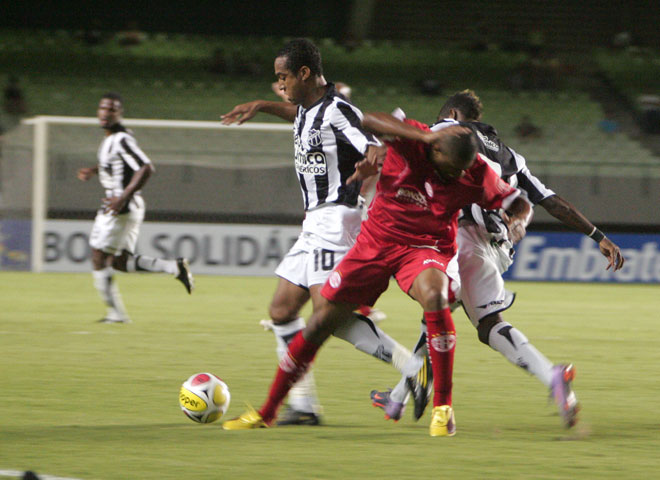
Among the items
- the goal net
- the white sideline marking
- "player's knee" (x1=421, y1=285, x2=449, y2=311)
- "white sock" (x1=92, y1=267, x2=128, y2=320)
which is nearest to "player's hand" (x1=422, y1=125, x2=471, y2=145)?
"player's knee" (x1=421, y1=285, x2=449, y2=311)

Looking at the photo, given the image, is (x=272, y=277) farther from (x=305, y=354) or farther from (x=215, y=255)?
(x=305, y=354)

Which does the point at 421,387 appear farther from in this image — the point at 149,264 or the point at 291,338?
the point at 149,264

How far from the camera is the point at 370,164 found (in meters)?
4.76

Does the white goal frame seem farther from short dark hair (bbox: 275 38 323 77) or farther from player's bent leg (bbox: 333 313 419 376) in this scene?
player's bent leg (bbox: 333 313 419 376)

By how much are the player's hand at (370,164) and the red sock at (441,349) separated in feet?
2.38

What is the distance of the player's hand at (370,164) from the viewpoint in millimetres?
4754

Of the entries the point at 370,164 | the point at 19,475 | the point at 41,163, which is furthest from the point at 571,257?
the point at 19,475

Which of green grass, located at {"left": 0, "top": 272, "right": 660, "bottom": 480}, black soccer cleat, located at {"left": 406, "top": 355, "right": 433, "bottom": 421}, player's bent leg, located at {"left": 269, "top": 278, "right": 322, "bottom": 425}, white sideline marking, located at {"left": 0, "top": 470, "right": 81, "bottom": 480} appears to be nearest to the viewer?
white sideline marking, located at {"left": 0, "top": 470, "right": 81, "bottom": 480}

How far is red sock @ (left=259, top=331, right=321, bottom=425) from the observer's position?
5.05 meters

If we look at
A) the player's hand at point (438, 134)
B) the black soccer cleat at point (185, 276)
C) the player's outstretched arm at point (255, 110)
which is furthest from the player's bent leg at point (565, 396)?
the black soccer cleat at point (185, 276)

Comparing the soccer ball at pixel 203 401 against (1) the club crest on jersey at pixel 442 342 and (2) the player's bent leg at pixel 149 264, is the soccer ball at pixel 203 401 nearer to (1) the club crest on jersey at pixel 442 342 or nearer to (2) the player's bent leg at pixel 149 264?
(1) the club crest on jersey at pixel 442 342

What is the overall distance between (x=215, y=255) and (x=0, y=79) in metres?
9.97

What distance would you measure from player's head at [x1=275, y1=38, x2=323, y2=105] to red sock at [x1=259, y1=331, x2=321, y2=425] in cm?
132

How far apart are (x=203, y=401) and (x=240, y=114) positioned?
6.18 feet
